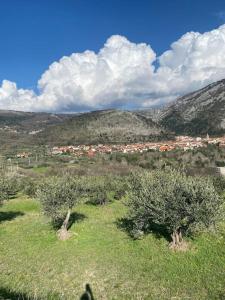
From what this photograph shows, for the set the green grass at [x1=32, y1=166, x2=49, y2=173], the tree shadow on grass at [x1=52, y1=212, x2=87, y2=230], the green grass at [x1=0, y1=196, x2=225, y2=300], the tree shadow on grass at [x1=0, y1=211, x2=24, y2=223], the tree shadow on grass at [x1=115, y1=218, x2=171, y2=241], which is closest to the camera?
the green grass at [x1=0, y1=196, x2=225, y2=300]

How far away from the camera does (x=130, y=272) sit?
1043 inches

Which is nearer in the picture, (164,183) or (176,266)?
(176,266)

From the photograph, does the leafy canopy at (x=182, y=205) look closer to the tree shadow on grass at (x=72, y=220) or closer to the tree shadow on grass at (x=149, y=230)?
the tree shadow on grass at (x=149, y=230)

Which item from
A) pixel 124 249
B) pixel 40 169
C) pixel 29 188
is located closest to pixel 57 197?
pixel 124 249

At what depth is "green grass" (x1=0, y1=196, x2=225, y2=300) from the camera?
22.9 m

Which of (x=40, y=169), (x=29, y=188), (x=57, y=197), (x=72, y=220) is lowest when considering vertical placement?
(x=40, y=169)

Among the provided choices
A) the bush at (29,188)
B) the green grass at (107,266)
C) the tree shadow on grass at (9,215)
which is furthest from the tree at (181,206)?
the bush at (29,188)

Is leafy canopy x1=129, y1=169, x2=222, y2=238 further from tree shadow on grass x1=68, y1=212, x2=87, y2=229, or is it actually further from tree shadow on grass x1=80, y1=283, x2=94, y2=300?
tree shadow on grass x1=68, y1=212, x2=87, y2=229

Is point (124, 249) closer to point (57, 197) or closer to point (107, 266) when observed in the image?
point (107, 266)

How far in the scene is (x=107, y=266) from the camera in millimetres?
27984

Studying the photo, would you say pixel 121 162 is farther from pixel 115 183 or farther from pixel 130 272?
pixel 130 272

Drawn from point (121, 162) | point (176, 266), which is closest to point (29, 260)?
point (176, 266)

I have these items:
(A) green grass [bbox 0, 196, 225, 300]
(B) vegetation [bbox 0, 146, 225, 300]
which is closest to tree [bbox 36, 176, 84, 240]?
(B) vegetation [bbox 0, 146, 225, 300]

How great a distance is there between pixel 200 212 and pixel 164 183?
4.90 meters
